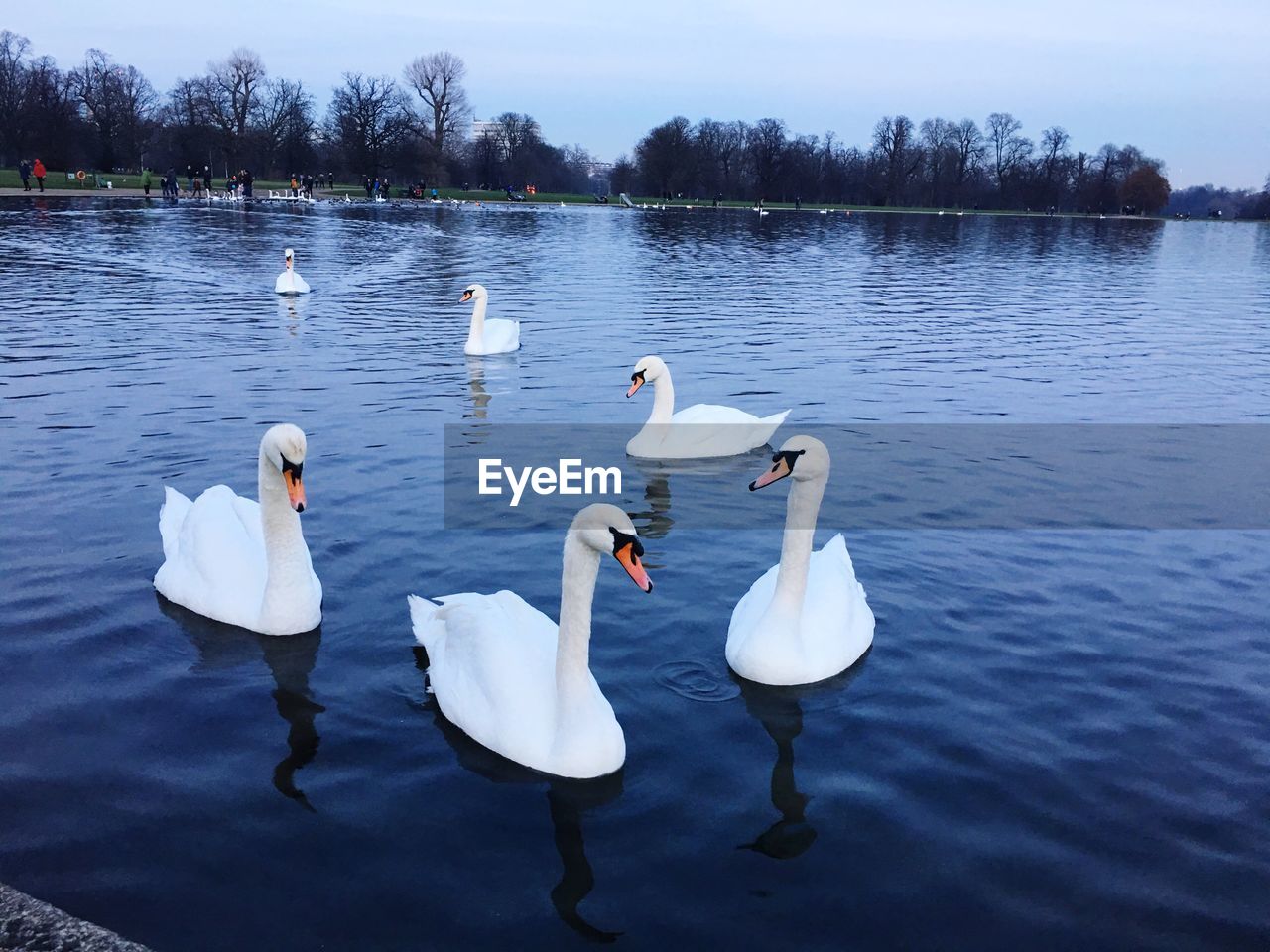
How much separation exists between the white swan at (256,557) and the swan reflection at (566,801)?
129 centimetres

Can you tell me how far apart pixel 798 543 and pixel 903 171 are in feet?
483

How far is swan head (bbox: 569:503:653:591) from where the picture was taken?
4.88 metres

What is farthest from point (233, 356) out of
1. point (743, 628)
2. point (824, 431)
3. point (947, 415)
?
point (743, 628)

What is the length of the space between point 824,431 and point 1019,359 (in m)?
7.01

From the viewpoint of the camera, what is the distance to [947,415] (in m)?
13.5

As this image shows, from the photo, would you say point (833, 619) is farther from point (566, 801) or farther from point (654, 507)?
point (654, 507)

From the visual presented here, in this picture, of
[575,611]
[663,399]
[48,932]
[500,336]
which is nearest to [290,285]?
[500,336]

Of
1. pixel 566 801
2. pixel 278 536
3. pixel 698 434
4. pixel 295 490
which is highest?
pixel 295 490

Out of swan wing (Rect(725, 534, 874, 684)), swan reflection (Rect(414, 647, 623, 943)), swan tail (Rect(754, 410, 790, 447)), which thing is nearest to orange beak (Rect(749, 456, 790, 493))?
swan wing (Rect(725, 534, 874, 684))

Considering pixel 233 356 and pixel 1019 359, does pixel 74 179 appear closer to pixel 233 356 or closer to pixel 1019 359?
pixel 233 356

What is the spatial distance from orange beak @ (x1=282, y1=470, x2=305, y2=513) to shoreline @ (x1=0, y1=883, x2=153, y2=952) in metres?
2.68

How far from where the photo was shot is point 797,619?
6.34 metres

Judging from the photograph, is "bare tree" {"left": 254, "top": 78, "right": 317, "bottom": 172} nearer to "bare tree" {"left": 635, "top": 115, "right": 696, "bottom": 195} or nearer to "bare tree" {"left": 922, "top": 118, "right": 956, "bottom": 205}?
"bare tree" {"left": 635, "top": 115, "right": 696, "bottom": 195}

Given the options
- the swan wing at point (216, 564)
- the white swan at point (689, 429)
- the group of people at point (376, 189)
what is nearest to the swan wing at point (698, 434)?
the white swan at point (689, 429)
